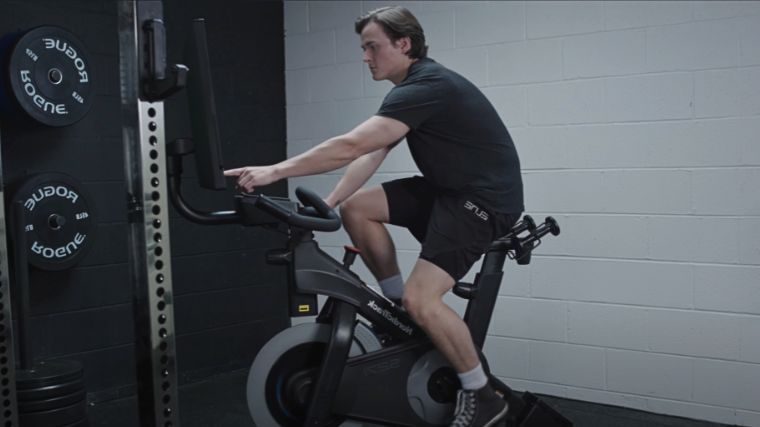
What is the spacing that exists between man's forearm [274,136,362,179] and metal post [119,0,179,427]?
712 mm

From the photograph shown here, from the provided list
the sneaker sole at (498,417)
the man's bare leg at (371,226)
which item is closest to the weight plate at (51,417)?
the man's bare leg at (371,226)

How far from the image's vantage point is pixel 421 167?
284 centimetres

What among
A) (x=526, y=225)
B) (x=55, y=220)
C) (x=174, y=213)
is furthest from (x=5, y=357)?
(x=526, y=225)

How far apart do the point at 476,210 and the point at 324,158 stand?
606 mm

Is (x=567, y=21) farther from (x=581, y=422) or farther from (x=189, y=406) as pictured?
(x=189, y=406)

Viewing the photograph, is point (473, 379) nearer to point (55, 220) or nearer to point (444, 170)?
point (444, 170)

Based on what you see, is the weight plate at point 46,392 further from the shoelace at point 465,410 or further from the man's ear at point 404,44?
the man's ear at point 404,44

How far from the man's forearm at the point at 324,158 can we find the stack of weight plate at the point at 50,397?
3.93ft

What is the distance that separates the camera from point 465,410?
8.86 feet

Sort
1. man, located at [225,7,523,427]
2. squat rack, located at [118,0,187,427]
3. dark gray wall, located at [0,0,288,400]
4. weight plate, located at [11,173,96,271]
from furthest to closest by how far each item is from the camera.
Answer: dark gray wall, located at [0,0,288,400]
weight plate, located at [11,173,96,271]
man, located at [225,7,523,427]
squat rack, located at [118,0,187,427]

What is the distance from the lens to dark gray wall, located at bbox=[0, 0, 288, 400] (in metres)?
3.45

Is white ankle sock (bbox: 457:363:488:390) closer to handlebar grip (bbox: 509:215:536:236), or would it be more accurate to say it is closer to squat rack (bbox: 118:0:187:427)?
handlebar grip (bbox: 509:215:536:236)

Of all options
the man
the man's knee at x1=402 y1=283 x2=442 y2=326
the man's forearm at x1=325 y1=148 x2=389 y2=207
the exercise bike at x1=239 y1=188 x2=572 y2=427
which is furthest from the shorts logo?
the man's forearm at x1=325 y1=148 x2=389 y2=207

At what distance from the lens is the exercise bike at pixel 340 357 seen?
8.39 feet
